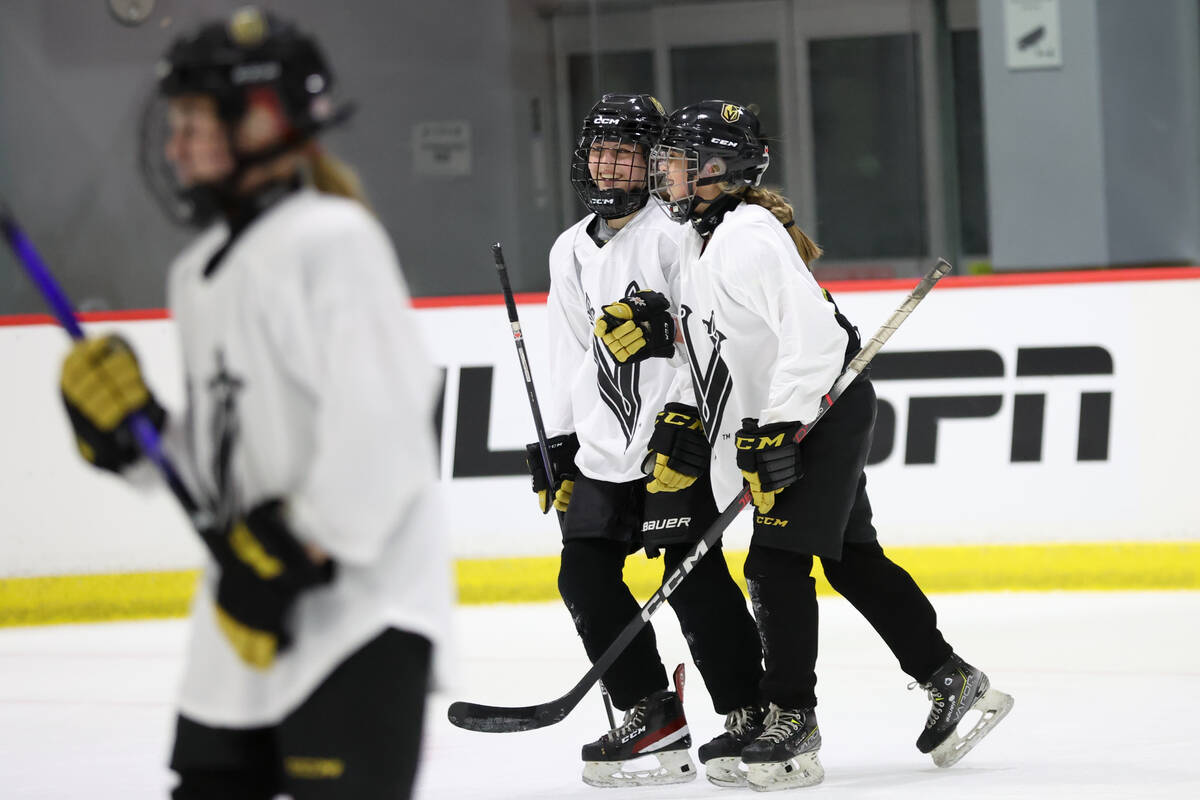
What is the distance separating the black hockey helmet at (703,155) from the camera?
2809mm

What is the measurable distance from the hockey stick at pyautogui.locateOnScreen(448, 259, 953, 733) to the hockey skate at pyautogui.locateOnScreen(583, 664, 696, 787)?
9 cm

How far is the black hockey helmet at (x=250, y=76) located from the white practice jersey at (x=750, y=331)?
1336 mm

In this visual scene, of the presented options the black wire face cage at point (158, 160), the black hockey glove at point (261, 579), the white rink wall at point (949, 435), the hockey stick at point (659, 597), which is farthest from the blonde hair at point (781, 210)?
the white rink wall at point (949, 435)

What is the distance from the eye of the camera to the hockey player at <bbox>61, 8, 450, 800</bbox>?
Answer: 1314 mm

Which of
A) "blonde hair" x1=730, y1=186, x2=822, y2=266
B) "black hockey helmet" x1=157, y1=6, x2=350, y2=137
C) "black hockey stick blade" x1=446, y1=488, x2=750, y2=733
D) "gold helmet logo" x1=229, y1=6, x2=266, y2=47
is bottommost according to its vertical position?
"black hockey stick blade" x1=446, y1=488, x2=750, y2=733

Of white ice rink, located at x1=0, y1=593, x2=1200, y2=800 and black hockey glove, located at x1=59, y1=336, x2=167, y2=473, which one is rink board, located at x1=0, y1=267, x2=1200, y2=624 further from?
black hockey glove, located at x1=59, y1=336, x2=167, y2=473

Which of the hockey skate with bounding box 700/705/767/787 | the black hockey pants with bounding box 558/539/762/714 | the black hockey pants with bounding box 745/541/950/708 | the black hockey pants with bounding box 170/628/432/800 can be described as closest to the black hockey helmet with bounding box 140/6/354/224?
the black hockey pants with bounding box 170/628/432/800

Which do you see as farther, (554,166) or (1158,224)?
(554,166)

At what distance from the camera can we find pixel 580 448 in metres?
3.07

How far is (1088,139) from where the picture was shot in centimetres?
556

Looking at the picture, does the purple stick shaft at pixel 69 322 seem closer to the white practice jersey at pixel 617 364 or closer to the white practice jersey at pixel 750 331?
the white practice jersey at pixel 750 331

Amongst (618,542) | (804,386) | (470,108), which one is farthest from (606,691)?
(470,108)

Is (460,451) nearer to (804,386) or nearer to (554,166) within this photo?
(554,166)

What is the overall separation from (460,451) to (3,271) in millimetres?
1918
